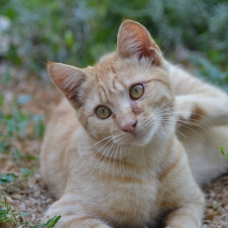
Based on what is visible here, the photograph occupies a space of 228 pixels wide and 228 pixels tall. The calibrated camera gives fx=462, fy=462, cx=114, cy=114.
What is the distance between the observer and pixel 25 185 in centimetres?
362

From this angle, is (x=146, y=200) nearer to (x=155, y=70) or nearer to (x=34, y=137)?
(x=155, y=70)

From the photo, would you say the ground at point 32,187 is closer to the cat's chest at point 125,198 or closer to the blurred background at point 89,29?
the cat's chest at point 125,198

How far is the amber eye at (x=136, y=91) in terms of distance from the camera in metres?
2.79

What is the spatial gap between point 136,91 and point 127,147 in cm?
35

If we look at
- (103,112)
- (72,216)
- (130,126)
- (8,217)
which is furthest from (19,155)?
(130,126)

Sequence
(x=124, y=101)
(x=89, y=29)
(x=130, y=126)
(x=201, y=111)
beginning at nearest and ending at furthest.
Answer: (x=130, y=126) < (x=124, y=101) < (x=201, y=111) < (x=89, y=29)


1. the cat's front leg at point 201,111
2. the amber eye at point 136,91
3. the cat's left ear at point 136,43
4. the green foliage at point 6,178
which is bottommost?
the green foliage at point 6,178

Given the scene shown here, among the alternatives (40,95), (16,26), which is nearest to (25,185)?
(40,95)

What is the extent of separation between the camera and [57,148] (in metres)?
3.69

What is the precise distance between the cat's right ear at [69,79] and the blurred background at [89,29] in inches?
116

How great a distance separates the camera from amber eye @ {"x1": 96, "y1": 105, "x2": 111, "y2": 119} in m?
2.84

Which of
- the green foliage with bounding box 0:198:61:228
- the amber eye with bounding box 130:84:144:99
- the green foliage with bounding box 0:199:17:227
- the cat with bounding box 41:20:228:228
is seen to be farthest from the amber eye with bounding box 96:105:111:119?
the green foliage with bounding box 0:199:17:227

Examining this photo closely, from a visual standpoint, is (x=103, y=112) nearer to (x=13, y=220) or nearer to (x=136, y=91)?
(x=136, y=91)

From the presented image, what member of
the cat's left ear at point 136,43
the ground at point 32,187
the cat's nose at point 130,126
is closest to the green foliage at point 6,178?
the ground at point 32,187
